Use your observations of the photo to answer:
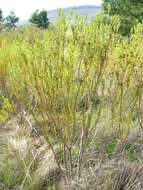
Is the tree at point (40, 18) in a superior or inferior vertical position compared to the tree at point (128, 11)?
inferior

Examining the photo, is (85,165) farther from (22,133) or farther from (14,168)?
(22,133)

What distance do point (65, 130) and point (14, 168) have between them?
994 mm

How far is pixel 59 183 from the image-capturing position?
2.77 m

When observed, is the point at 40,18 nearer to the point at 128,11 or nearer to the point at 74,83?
the point at 128,11

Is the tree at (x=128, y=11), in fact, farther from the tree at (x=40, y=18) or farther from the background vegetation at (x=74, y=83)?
the tree at (x=40, y=18)

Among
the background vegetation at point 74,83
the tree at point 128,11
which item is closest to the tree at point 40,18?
the tree at point 128,11

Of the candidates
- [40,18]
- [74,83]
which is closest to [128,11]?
[74,83]

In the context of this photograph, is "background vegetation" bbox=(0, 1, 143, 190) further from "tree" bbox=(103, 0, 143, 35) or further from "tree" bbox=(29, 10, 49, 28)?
"tree" bbox=(29, 10, 49, 28)

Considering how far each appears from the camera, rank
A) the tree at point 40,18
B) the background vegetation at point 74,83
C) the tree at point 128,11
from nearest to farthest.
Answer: the background vegetation at point 74,83 → the tree at point 128,11 → the tree at point 40,18

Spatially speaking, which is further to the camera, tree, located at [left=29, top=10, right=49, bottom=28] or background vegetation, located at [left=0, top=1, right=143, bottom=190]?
tree, located at [left=29, top=10, right=49, bottom=28]

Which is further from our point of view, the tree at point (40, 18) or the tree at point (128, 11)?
the tree at point (40, 18)

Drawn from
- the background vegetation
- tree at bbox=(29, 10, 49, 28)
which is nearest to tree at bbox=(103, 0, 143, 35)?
the background vegetation

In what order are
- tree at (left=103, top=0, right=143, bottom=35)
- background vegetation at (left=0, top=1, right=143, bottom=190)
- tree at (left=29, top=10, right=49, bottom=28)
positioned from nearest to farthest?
background vegetation at (left=0, top=1, right=143, bottom=190)
tree at (left=103, top=0, right=143, bottom=35)
tree at (left=29, top=10, right=49, bottom=28)

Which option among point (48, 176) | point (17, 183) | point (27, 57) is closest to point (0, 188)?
point (17, 183)
